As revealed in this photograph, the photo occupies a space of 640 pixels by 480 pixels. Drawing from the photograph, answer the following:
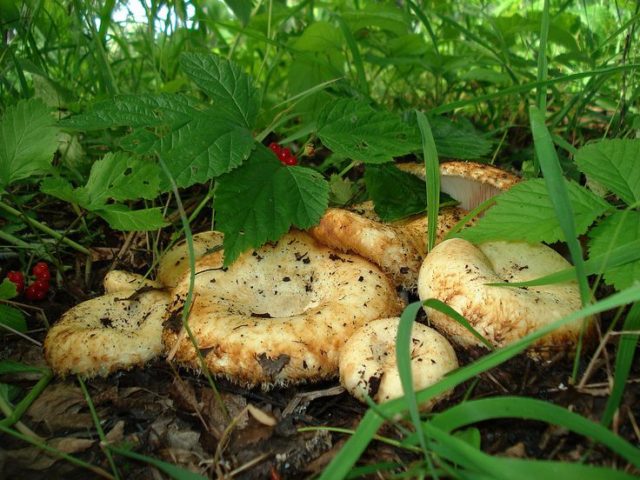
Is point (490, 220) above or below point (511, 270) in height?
above

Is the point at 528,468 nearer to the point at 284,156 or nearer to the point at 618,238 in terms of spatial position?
the point at 618,238

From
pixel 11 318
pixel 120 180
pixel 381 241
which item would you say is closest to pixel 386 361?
pixel 381 241

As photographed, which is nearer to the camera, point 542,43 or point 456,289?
point 456,289

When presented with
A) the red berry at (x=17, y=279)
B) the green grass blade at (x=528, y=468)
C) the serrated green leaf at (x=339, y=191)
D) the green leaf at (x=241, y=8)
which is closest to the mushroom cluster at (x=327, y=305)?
the serrated green leaf at (x=339, y=191)

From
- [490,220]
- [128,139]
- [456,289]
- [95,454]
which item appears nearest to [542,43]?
[490,220]

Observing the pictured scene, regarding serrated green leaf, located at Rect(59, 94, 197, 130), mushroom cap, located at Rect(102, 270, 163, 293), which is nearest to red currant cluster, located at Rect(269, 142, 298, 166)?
serrated green leaf, located at Rect(59, 94, 197, 130)

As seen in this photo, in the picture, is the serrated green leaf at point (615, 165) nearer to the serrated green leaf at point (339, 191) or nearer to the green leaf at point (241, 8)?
the serrated green leaf at point (339, 191)

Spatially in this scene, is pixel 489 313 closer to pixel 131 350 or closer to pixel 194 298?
pixel 194 298
